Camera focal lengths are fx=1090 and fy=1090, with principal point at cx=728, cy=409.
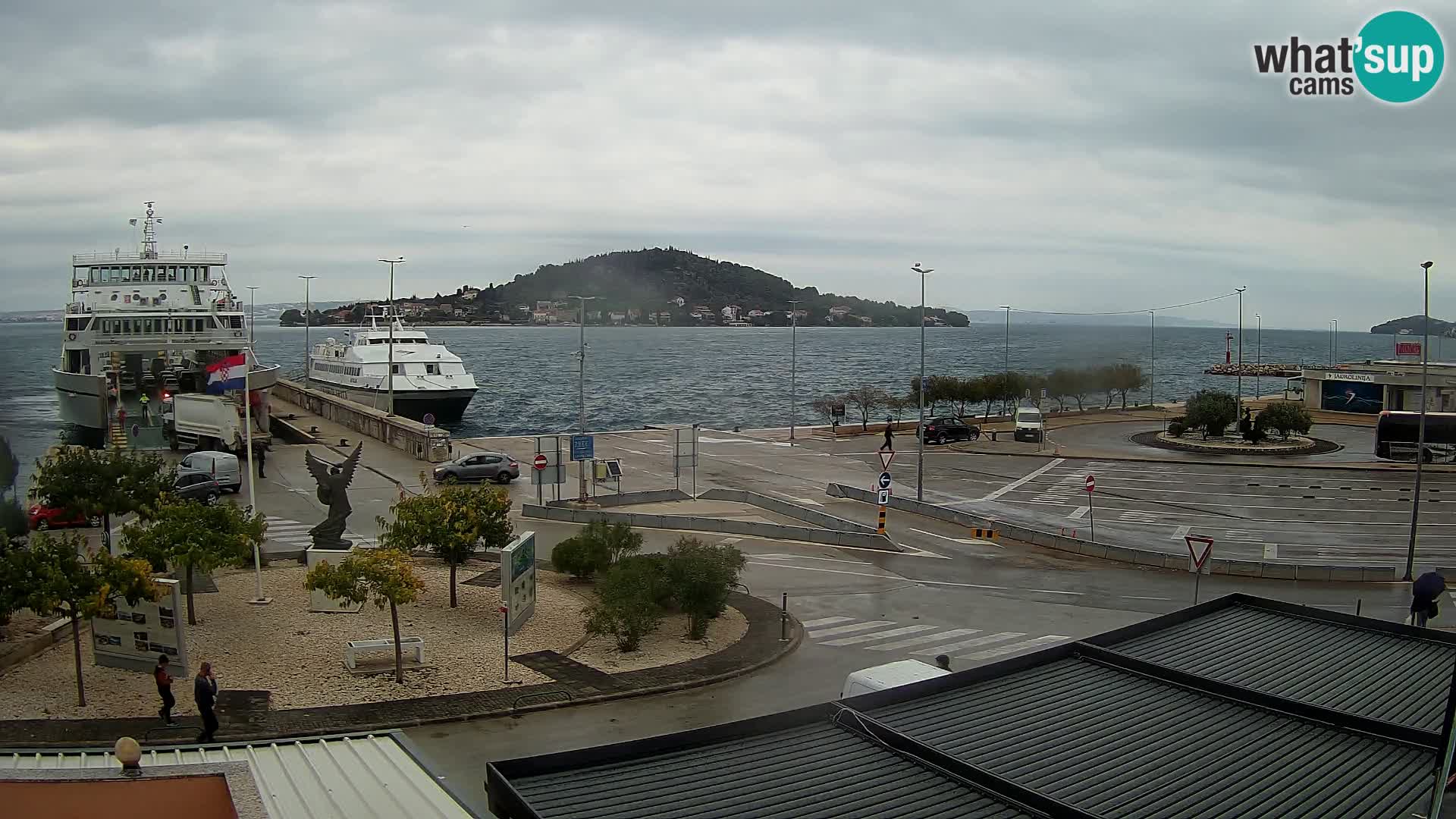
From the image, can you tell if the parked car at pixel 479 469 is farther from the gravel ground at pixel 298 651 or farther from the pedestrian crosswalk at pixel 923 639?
the pedestrian crosswalk at pixel 923 639

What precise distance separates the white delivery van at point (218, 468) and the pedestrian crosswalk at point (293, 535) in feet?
13.0

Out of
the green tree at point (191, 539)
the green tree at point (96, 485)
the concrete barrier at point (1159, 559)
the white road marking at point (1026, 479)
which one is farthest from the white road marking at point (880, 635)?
the white road marking at point (1026, 479)

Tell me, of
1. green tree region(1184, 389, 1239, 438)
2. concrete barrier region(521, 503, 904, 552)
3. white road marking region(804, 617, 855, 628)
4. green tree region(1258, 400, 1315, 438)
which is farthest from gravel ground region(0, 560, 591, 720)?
green tree region(1258, 400, 1315, 438)

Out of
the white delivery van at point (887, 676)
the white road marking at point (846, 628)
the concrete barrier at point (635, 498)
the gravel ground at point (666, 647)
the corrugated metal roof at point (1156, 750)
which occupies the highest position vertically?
the corrugated metal roof at point (1156, 750)

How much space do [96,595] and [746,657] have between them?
10629 mm

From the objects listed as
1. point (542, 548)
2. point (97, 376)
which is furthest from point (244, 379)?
point (97, 376)

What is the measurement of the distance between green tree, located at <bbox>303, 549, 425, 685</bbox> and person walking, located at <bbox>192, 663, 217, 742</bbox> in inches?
125

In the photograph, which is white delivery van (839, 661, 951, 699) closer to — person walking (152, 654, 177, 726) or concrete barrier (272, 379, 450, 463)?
person walking (152, 654, 177, 726)

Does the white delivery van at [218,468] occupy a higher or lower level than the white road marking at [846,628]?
higher

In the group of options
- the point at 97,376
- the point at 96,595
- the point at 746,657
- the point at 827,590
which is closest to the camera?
the point at 96,595

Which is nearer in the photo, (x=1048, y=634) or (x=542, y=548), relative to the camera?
(x=1048, y=634)

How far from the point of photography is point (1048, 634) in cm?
2214

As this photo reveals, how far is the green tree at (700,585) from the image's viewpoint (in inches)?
836

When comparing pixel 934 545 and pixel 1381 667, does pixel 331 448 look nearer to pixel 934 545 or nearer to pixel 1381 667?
pixel 934 545
